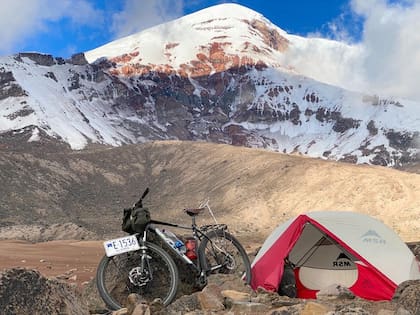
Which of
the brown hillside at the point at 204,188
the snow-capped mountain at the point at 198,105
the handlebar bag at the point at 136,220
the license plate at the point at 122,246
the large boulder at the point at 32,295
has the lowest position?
the large boulder at the point at 32,295

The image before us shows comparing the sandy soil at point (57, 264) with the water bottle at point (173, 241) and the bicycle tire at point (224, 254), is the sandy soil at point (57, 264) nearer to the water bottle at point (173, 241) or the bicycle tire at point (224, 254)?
the bicycle tire at point (224, 254)

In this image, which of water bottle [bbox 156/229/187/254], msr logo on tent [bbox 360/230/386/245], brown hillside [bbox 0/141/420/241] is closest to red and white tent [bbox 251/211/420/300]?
msr logo on tent [bbox 360/230/386/245]

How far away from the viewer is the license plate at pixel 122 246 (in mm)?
6246

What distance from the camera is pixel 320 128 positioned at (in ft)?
473

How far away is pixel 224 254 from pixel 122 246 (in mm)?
1629

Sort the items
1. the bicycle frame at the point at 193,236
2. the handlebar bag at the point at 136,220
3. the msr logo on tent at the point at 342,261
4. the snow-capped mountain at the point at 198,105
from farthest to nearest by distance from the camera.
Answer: the snow-capped mountain at the point at 198,105
the msr logo on tent at the point at 342,261
the bicycle frame at the point at 193,236
the handlebar bag at the point at 136,220

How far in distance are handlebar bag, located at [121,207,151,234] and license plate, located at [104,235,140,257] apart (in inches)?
5.0

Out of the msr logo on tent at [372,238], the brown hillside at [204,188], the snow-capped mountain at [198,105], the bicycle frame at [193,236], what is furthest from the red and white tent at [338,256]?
the snow-capped mountain at [198,105]

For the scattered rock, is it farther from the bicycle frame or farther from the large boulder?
the large boulder

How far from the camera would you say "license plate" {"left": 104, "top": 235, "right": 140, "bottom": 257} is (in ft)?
20.5

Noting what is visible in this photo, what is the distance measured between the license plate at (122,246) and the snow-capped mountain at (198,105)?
87465mm

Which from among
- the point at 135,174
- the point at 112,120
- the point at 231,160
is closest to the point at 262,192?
the point at 231,160

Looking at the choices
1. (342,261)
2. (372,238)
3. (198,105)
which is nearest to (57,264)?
(342,261)

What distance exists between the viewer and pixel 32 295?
419cm
